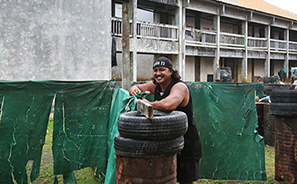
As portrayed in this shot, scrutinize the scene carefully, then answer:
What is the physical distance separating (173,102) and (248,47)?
2139 cm

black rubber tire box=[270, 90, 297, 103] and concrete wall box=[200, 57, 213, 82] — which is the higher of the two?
concrete wall box=[200, 57, 213, 82]

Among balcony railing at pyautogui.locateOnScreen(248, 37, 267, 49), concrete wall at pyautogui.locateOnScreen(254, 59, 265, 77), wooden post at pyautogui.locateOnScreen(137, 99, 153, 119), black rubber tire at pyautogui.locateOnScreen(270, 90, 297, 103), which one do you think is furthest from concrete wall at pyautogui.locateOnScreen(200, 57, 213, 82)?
wooden post at pyautogui.locateOnScreen(137, 99, 153, 119)

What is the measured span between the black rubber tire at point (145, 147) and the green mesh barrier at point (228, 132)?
7.66ft

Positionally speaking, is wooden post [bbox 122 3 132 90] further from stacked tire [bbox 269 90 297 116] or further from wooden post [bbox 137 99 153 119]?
stacked tire [bbox 269 90 297 116]

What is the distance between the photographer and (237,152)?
462cm

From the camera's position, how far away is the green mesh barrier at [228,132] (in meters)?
4.57

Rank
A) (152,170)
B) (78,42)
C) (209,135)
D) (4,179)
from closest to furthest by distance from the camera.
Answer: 1. (152,170)
2. (4,179)
3. (209,135)
4. (78,42)

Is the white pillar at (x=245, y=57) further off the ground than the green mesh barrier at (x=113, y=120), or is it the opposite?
the white pillar at (x=245, y=57)

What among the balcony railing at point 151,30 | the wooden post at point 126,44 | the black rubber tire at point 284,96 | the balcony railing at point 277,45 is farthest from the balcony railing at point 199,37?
the black rubber tire at point 284,96

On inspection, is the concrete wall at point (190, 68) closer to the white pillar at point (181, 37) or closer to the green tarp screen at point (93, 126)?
the white pillar at point (181, 37)

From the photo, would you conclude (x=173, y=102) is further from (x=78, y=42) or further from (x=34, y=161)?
(x=78, y=42)

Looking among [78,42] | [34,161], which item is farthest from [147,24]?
[34,161]

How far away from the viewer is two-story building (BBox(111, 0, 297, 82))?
1511cm

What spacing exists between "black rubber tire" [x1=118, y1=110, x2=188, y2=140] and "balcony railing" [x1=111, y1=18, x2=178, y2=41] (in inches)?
461
